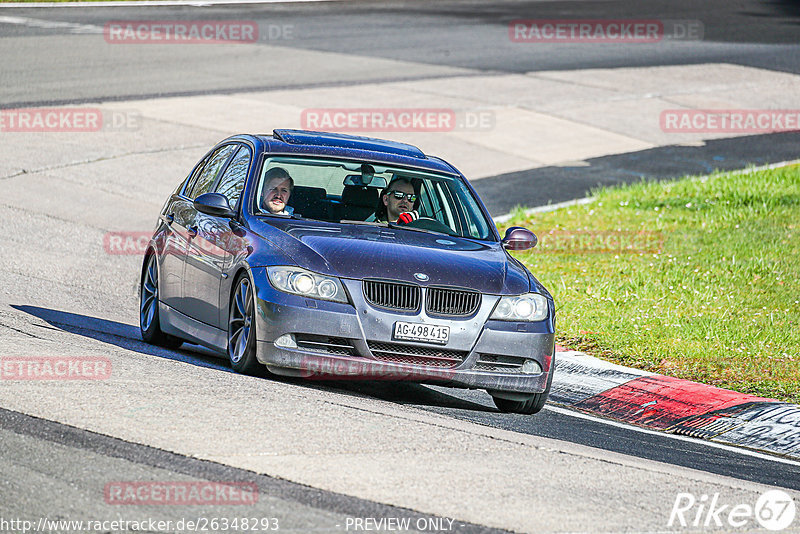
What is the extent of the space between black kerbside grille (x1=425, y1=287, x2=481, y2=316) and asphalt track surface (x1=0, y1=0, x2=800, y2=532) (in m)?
0.69

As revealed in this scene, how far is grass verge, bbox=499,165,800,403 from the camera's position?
1055cm

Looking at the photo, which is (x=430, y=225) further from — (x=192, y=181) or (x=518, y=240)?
(x=192, y=181)

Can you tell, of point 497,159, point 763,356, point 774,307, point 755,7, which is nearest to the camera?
point 763,356

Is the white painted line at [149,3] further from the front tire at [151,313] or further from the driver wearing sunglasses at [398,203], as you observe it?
the driver wearing sunglasses at [398,203]

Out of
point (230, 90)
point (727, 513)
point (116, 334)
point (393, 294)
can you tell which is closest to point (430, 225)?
point (393, 294)

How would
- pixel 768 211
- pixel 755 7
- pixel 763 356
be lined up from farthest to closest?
pixel 755 7, pixel 768 211, pixel 763 356

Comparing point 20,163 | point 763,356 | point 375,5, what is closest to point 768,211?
point 763,356

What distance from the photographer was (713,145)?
23.5m

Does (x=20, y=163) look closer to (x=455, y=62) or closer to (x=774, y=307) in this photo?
(x=774, y=307)

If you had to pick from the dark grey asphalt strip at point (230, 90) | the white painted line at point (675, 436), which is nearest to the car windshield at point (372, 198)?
the white painted line at point (675, 436)

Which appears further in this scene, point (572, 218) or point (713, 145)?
point (713, 145)

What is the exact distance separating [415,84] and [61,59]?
7174mm

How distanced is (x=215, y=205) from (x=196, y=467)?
3.23 m

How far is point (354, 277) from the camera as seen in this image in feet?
26.1
